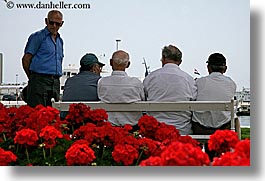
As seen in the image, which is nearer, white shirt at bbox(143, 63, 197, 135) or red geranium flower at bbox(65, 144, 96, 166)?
red geranium flower at bbox(65, 144, 96, 166)

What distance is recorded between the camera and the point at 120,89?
367 cm

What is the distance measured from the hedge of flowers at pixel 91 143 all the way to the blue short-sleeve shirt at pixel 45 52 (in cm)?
89

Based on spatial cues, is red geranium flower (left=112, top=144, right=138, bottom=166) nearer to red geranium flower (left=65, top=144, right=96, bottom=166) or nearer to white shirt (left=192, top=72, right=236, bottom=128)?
red geranium flower (left=65, top=144, right=96, bottom=166)

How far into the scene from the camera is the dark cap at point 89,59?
3662 mm

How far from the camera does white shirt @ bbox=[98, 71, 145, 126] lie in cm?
361

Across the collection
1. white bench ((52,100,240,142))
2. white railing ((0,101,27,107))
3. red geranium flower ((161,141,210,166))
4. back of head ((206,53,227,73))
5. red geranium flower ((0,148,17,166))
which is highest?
back of head ((206,53,227,73))

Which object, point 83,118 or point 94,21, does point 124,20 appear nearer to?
point 94,21

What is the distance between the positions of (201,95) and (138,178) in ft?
4.86

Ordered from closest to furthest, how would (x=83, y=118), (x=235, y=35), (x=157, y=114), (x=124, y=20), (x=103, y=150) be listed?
(x=103, y=150), (x=83, y=118), (x=235, y=35), (x=124, y=20), (x=157, y=114)

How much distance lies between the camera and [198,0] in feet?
10.2

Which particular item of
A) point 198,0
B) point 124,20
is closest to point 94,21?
point 124,20

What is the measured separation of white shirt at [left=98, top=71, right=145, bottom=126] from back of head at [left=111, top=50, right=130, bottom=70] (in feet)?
0.15

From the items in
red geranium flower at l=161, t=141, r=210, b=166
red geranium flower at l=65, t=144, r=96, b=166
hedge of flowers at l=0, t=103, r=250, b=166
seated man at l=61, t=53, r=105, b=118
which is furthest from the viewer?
seated man at l=61, t=53, r=105, b=118

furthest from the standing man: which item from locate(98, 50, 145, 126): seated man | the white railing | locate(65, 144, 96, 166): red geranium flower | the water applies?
locate(65, 144, 96, 166): red geranium flower
